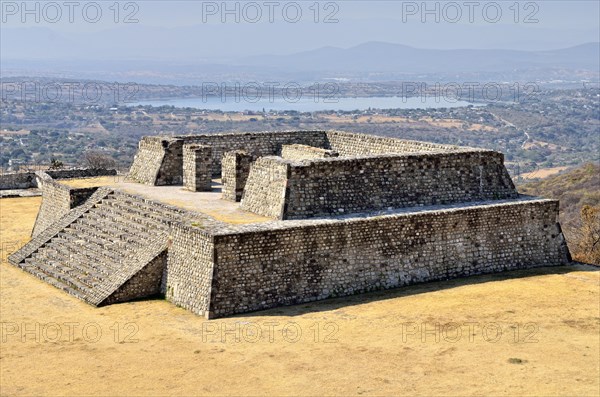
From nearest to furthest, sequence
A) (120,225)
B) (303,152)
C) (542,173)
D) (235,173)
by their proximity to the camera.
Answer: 1. (120,225)
2. (235,173)
3. (303,152)
4. (542,173)

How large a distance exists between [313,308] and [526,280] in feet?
16.6

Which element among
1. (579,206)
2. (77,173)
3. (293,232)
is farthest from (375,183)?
(579,206)

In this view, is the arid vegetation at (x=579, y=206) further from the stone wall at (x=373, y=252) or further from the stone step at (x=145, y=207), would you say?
the stone step at (x=145, y=207)

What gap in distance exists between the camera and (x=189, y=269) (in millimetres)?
19719

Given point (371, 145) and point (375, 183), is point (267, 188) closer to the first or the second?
point (375, 183)

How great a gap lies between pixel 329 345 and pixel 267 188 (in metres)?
5.08

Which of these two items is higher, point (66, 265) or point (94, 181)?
point (94, 181)

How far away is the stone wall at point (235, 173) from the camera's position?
2331 cm

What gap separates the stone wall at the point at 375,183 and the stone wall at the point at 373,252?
2.73 feet

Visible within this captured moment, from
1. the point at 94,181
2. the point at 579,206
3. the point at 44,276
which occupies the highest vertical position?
the point at 94,181

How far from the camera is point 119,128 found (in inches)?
3585

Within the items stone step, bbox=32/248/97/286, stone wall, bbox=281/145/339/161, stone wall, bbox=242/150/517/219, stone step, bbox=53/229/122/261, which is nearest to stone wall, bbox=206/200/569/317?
stone wall, bbox=242/150/517/219

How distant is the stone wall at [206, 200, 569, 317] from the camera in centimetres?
1923

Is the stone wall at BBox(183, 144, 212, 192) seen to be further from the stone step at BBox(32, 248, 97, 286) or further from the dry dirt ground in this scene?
the dry dirt ground
